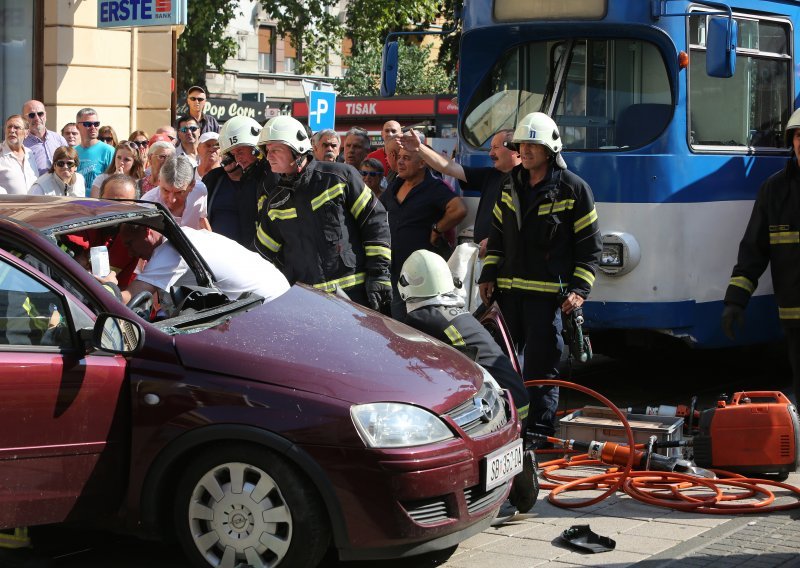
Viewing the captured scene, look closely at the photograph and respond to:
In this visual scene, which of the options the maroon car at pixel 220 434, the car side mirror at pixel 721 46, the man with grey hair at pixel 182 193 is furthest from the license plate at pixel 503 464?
the car side mirror at pixel 721 46

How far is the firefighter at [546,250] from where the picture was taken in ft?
24.6

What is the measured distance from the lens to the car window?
16.4ft

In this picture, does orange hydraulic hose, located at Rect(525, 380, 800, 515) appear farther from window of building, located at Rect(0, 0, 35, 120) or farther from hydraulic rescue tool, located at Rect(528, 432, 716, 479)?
window of building, located at Rect(0, 0, 35, 120)

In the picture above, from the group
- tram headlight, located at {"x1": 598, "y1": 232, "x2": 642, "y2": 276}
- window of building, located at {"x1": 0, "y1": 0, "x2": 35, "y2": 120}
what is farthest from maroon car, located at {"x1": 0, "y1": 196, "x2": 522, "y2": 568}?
window of building, located at {"x1": 0, "y1": 0, "x2": 35, "y2": 120}

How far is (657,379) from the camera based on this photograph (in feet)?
34.5

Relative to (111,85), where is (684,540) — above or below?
below

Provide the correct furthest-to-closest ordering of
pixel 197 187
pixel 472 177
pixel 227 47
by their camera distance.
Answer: pixel 227 47 → pixel 472 177 → pixel 197 187

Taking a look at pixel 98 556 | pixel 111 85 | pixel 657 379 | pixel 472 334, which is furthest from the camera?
pixel 111 85

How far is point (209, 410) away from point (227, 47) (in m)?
32.8

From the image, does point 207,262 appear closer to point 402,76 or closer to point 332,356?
point 332,356

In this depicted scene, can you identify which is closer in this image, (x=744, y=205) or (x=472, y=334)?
(x=472, y=334)

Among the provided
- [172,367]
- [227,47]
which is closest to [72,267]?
[172,367]

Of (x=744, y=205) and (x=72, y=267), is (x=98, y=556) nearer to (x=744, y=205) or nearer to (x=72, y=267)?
(x=72, y=267)

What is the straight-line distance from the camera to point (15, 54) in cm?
1644
